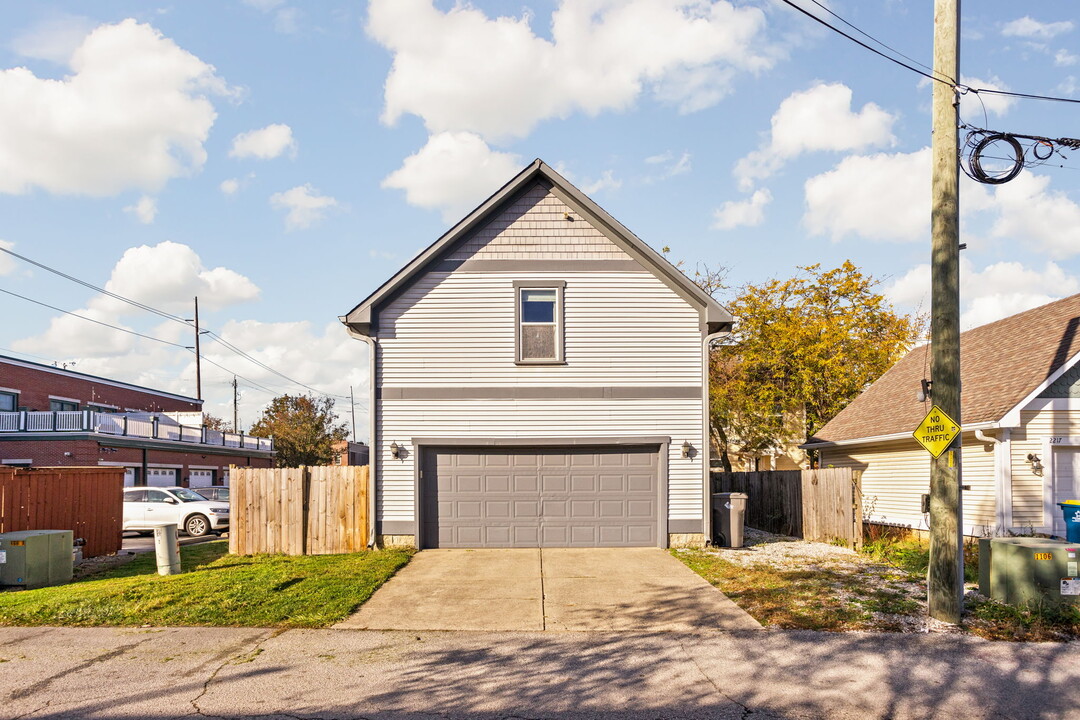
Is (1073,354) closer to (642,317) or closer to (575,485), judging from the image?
(642,317)

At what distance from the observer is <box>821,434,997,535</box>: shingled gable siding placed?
1650 cm

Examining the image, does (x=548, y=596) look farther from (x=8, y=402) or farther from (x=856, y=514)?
(x=8, y=402)

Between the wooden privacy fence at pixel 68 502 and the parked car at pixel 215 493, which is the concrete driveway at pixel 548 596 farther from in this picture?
the parked car at pixel 215 493

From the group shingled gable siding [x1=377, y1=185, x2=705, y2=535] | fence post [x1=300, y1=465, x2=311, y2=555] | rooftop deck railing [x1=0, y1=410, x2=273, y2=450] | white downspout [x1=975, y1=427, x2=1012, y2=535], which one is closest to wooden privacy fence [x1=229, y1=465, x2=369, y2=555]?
fence post [x1=300, y1=465, x2=311, y2=555]

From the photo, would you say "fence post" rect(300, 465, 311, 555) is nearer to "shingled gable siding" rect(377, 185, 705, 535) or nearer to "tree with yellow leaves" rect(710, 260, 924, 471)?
"shingled gable siding" rect(377, 185, 705, 535)

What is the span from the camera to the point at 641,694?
726 centimetres

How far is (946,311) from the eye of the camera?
1001 centimetres

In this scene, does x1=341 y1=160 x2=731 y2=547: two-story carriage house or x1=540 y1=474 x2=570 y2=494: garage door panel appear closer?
x1=341 y1=160 x2=731 y2=547: two-story carriage house

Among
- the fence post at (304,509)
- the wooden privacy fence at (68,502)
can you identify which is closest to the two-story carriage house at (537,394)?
the fence post at (304,509)

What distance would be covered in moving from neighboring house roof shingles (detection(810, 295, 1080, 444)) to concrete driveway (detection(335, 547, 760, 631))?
21.1 ft

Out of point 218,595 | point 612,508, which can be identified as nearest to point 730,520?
point 612,508

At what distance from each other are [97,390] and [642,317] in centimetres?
3699

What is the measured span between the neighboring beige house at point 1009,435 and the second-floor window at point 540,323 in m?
8.21

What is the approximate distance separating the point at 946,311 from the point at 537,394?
8.39m
